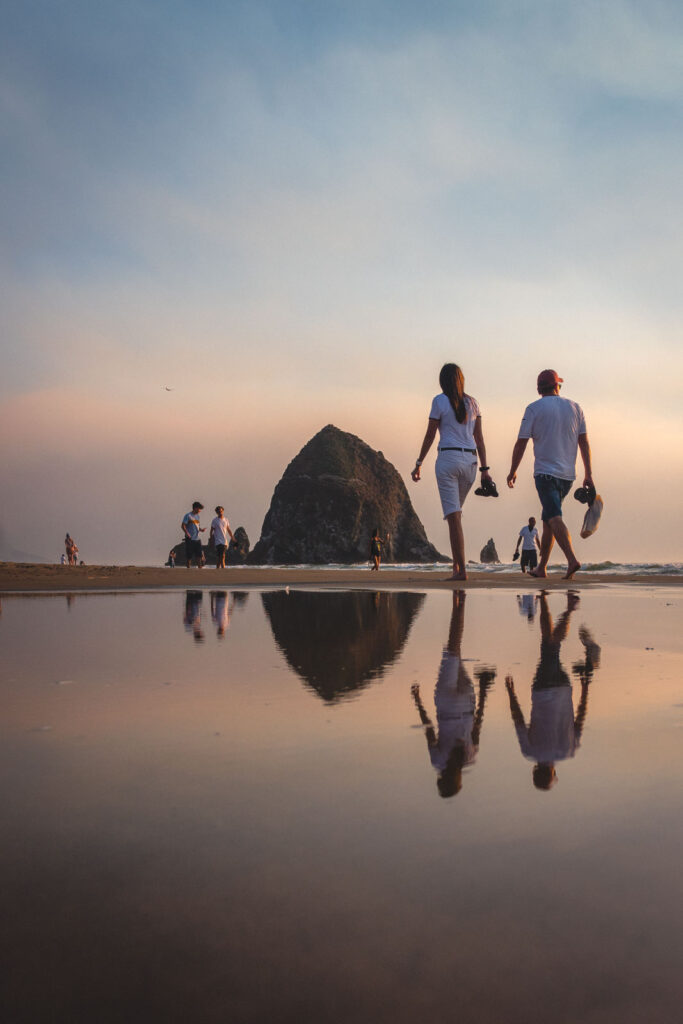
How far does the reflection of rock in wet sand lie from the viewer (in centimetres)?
291

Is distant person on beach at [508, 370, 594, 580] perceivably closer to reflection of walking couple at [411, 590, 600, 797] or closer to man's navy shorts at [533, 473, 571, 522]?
man's navy shorts at [533, 473, 571, 522]

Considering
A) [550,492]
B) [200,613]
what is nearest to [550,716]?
[200,613]

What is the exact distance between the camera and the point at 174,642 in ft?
12.9

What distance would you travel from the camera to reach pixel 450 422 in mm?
10227

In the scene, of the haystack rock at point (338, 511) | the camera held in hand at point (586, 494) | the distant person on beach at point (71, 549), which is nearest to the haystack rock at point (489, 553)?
the haystack rock at point (338, 511)

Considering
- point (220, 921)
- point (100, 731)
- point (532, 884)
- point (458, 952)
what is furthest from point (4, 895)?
point (100, 731)

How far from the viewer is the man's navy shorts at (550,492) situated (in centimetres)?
1004

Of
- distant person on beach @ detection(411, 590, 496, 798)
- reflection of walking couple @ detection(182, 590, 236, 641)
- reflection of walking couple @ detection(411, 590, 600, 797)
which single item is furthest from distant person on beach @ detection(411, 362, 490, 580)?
distant person on beach @ detection(411, 590, 496, 798)

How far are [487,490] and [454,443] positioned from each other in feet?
2.71

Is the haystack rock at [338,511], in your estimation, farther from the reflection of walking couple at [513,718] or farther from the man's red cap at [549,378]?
the reflection of walking couple at [513,718]

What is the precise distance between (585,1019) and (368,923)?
0.92 feet

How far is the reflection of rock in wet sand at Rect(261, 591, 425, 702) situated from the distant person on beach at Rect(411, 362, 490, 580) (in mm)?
2771

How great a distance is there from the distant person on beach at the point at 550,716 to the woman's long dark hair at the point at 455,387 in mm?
6633

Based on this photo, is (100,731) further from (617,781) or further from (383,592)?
(383,592)
